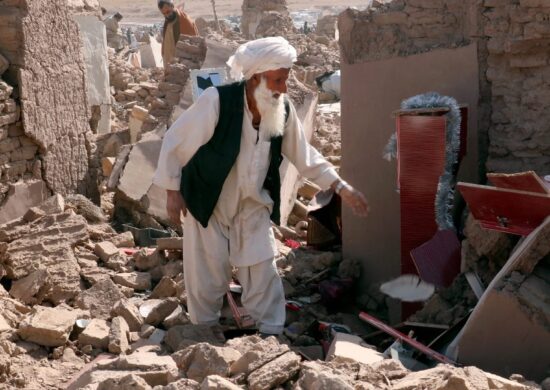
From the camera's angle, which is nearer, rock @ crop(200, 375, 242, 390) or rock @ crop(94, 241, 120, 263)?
rock @ crop(200, 375, 242, 390)

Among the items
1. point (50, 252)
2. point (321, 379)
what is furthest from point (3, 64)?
point (321, 379)

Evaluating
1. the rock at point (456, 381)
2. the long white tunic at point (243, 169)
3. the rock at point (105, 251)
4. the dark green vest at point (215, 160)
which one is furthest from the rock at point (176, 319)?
the rock at point (456, 381)

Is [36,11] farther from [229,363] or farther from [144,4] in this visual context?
[144,4]

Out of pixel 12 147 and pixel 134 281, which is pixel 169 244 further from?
pixel 12 147

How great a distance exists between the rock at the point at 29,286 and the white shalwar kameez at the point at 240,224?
145cm

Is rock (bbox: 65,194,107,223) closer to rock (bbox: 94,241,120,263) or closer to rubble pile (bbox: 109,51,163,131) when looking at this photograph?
rock (bbox: 94,241,120,263)

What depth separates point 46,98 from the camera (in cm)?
729

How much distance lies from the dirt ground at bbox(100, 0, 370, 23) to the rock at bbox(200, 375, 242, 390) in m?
49.0

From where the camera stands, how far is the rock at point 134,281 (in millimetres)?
6359

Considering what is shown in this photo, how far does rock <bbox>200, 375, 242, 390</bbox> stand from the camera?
3314 mm

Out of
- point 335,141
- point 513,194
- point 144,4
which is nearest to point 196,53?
point 335,141

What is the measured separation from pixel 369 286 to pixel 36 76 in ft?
9.89

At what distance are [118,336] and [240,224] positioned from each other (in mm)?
881

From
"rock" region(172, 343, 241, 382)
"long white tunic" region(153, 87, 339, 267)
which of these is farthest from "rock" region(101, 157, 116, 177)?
"rock" region(172, 343, 241, 382)
